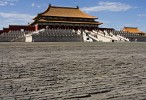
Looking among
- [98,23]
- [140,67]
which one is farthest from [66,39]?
[140,67]

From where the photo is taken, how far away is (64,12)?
54000 mm

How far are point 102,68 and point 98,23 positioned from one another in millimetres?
46637

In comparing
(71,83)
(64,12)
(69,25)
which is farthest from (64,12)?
(71,83)

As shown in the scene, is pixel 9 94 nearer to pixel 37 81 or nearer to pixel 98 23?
pixel 37 81

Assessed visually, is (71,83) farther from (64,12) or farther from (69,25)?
(64,12)

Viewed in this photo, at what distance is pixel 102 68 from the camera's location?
6707 millimetres

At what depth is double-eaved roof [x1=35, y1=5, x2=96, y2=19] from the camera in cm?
5166

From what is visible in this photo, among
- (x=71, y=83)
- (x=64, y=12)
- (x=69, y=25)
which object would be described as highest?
(x=64, y=12)

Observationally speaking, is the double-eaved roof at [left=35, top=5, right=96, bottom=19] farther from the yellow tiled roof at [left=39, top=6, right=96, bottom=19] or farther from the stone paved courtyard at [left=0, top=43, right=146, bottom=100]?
the stone paved courtyard at [left=0, top=43, right=146, bottom=100]

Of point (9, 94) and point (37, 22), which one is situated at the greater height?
point (37, 22)

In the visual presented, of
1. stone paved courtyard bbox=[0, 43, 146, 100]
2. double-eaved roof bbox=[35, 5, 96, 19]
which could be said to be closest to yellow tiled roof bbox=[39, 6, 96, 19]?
double-eaved roof bbox=[35, 5, 96, 19]

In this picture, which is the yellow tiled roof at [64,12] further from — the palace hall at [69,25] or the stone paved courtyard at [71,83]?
the stone paved courtyard at [71,83]

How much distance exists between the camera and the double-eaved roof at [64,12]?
51.7 meters

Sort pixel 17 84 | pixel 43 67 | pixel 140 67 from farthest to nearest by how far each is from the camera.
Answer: pixel 140 67 < pixel 43 67 < pixel 17 84
